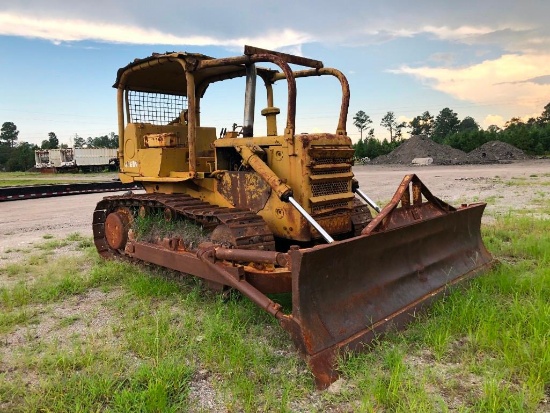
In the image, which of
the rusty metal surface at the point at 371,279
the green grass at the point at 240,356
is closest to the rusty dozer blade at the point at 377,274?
the rusty metal surface at the point at 371,279

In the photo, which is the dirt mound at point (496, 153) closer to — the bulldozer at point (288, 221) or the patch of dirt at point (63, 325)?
the bulldozer at point (288, 221)

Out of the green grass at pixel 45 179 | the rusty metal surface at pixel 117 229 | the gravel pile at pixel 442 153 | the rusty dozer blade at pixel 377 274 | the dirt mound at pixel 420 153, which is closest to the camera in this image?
the rusty dozer blade at pixel 377 274

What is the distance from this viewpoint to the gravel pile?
4816 cm

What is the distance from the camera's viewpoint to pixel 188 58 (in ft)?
17.9

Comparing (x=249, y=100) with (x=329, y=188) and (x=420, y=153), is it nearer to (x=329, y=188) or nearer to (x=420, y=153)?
(x=329, y=188)

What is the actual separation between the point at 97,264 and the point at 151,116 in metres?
2.38

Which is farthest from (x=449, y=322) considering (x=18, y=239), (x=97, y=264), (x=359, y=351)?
(x=18, y=239)

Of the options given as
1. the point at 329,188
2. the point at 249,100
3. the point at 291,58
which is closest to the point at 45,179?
the point at 249,100

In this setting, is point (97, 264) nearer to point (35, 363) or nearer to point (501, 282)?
point (35, 363)

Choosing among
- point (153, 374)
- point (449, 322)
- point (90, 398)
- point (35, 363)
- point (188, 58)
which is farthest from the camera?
point (188, 58)

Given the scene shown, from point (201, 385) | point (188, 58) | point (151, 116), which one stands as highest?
point (188, 58)

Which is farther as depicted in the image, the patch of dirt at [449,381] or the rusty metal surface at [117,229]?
the rusty metal surface at [117,229]

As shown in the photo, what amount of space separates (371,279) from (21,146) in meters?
71.9

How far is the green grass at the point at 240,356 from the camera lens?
2.92m
